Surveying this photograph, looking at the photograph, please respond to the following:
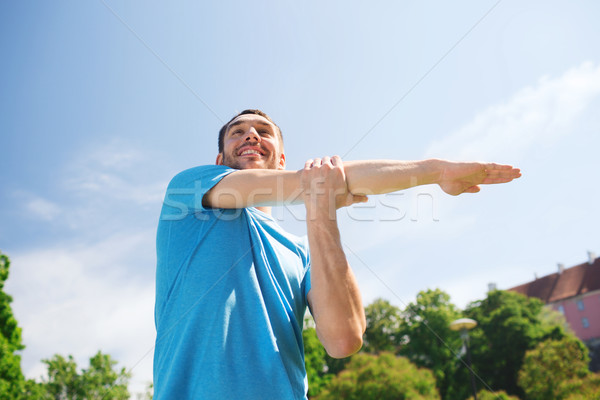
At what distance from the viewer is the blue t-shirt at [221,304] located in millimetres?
1560

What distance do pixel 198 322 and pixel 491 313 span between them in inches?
1457

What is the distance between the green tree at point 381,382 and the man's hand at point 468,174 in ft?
71.4

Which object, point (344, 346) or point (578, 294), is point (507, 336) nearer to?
point (578, 294)

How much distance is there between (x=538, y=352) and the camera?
25.9m

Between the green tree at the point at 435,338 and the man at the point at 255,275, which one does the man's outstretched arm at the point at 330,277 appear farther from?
the green tree at the point at 435,338

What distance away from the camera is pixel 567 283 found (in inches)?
2057

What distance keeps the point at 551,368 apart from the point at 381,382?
10.3 metres

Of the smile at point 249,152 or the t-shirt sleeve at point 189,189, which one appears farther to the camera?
the smile at point 249,152

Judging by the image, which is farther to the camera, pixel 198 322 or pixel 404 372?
pixel 404 372

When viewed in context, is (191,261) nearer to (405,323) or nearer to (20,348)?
(20,348)

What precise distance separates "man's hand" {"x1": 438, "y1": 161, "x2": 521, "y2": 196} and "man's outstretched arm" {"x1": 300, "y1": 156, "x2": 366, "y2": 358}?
0.50 meters

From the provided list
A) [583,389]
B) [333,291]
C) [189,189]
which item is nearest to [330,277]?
[333,291]

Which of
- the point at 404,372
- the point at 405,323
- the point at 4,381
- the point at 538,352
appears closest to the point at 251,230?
the point at 4,381

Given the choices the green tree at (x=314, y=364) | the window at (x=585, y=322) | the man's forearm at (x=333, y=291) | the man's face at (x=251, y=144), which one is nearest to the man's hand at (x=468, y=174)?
the man's forearm at (x=333, y=291)
